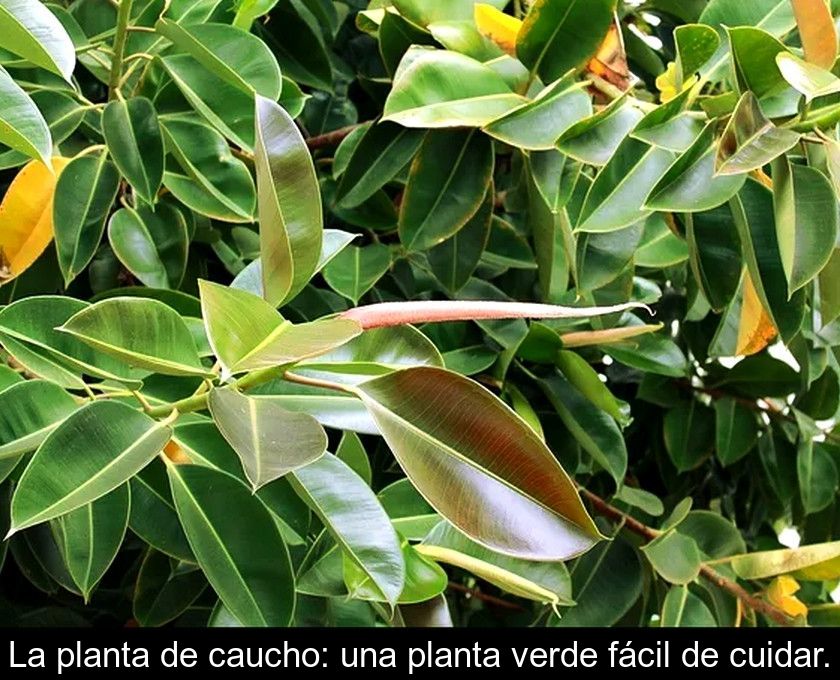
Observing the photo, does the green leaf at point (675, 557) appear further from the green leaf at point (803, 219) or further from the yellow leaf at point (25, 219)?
the yellow leaf at point (25, 219)

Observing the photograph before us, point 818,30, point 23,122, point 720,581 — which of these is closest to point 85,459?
point 23,122

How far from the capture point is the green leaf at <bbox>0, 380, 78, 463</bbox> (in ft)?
1.81

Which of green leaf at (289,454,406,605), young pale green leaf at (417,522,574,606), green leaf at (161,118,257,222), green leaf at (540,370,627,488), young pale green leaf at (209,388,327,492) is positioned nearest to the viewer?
young pale green leaf at (209,388,327,492)

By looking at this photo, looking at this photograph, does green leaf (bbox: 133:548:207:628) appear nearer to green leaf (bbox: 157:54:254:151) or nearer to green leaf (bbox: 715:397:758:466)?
green leaf (bbox: 157:54:254:151)

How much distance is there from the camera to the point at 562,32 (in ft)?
2.49

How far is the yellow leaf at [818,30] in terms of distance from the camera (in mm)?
653

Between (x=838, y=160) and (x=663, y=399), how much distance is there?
55cm

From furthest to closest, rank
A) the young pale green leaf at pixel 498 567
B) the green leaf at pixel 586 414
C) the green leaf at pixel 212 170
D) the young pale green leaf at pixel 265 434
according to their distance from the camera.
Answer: the green leaf at pixel 586 414
the green leaf at pixel 212 170
the young pale green leaf at pixel 498 567
the young pale green leaf at pixel 265 434

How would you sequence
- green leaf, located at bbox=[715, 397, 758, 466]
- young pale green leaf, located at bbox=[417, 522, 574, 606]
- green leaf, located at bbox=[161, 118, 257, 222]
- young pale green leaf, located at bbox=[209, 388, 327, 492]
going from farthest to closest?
green leaf, located at bbox=[715, 397, 758, 466] < green leaf, located at bbox=[161, 118, 257, 222] < young pale green leaf, located at bbox=[417, 522, 574, 606] < young pale green leaf, located at bbox=[209, 388, 327, 492]

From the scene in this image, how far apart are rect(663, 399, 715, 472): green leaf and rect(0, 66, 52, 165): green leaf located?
80cm

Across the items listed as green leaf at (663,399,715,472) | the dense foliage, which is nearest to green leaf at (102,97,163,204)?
the dense foliage

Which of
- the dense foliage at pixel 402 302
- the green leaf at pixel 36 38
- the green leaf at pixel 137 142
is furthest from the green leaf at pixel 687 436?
the green leaf at pixel 36 38

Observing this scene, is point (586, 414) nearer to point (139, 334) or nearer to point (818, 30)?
point (818, 30)

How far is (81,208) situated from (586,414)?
474mm
